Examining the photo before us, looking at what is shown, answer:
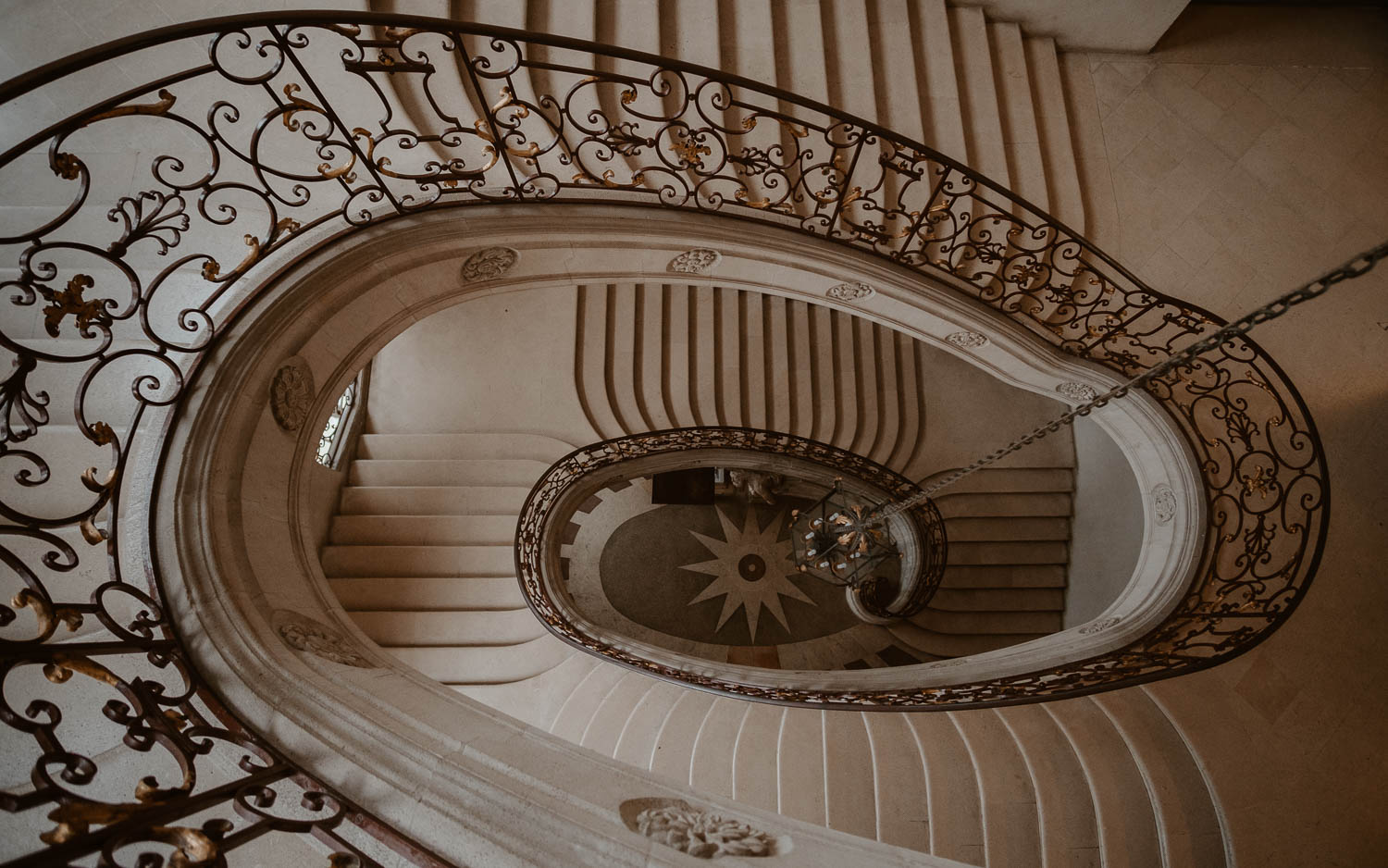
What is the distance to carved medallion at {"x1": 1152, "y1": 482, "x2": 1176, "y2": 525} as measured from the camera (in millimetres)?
5590

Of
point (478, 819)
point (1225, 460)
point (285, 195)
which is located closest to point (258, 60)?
point (285, 195)

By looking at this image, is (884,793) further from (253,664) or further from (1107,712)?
(253,664)

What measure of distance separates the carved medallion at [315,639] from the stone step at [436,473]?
4227 mm

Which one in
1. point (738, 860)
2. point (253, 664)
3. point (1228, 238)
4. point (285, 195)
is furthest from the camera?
point (1228, 238)

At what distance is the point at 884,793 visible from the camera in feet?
13.9

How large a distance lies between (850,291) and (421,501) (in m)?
4.92

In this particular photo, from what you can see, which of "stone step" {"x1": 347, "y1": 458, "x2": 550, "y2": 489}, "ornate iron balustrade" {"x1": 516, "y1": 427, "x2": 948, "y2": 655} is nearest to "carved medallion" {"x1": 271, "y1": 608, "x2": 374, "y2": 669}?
"ornate iron balustrade" {"x1": 516, "y1": 427, "x2": 948, "y2": 655}

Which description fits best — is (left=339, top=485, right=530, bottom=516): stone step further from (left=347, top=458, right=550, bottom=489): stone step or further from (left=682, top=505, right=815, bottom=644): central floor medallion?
(left=682, top=505, right=815, bottom=644): central floor medallion

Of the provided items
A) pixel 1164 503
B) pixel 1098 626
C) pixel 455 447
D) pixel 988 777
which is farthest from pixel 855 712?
pixel 455 447

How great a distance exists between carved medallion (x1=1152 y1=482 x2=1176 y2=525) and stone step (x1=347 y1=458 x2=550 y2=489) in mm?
6049

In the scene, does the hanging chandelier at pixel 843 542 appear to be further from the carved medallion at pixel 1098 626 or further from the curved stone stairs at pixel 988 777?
the carved medallion at pixel 1098 626

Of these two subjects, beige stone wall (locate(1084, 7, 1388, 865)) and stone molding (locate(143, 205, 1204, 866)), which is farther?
beige stone wall (locate(1084, 7, 1388, 865))

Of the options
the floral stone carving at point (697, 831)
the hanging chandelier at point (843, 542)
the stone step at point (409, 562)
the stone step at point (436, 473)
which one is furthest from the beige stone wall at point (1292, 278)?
the stone step at point (436, 473)

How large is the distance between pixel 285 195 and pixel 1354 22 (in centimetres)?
1090
